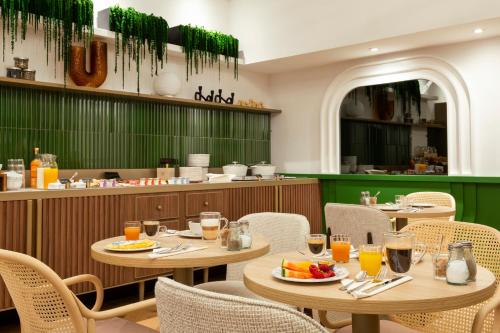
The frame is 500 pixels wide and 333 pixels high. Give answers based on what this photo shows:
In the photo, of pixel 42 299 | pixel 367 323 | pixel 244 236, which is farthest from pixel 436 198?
pixel 42 299

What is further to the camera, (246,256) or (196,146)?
(196,146)

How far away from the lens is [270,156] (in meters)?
6.89

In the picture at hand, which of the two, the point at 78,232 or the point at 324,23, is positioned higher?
the point at 324,23

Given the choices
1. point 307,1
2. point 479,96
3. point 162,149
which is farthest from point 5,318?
point 479,96

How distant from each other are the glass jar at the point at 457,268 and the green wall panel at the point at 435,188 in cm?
360

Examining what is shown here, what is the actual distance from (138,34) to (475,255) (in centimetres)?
399

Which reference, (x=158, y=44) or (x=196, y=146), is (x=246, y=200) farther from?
(x=158, y=44)

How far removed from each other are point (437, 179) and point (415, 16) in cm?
173

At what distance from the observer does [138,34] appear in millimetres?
5062

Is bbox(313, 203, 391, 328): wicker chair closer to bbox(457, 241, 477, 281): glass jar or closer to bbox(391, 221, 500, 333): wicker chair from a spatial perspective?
bbox(391, 221, 500, 333): wicker chair

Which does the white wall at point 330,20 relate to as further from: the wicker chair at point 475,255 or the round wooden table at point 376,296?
the round wooden table at point 376,296

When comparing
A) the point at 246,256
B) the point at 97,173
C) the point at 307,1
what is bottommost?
the point at 246,256

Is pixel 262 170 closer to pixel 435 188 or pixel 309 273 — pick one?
pixel 435 188

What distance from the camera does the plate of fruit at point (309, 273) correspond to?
1575mm
